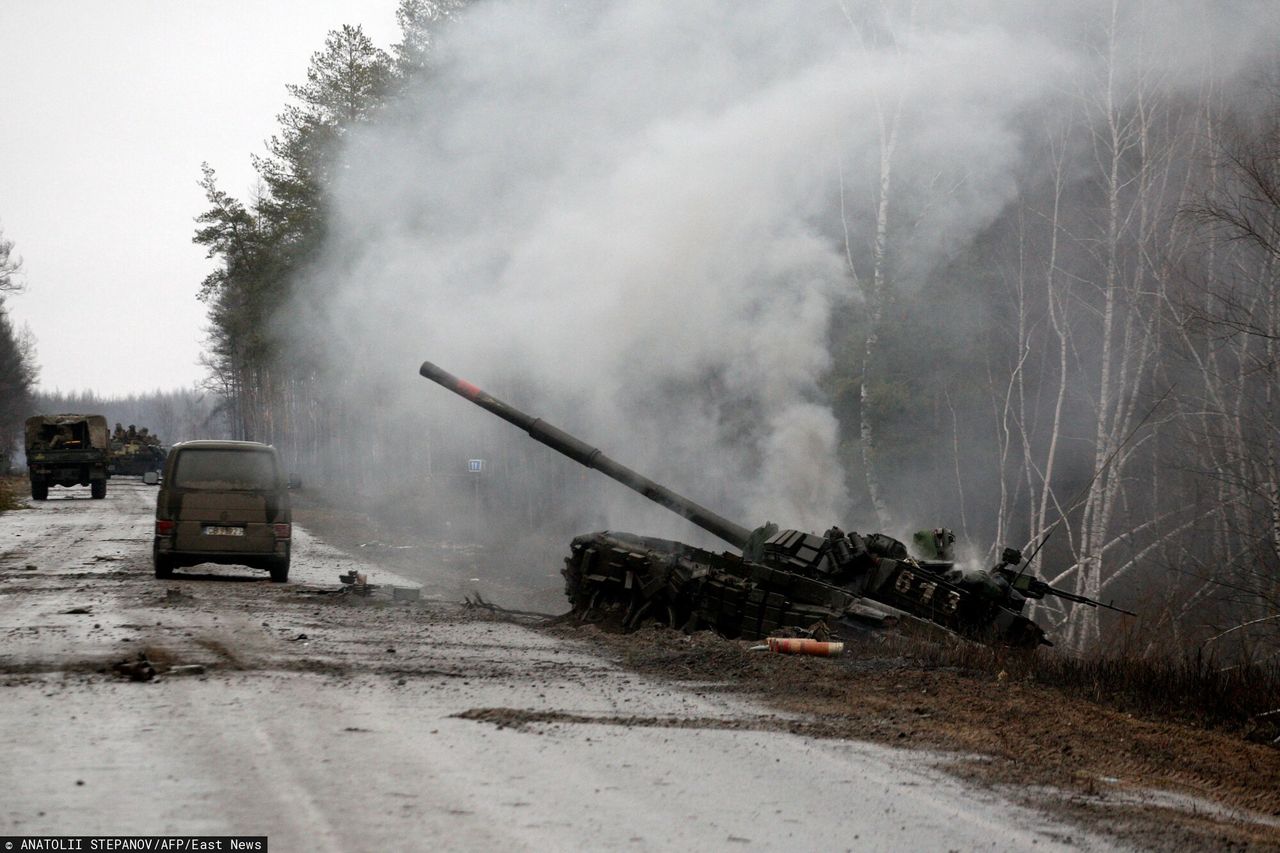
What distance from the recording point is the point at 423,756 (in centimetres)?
608

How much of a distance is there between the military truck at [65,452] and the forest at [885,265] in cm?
1411

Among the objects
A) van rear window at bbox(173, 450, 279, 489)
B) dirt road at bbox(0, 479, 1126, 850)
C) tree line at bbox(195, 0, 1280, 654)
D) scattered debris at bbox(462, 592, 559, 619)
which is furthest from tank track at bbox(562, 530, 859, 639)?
tree line at bbox(195, 0, 1280, 654)

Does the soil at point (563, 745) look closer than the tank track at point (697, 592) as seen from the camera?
Yes

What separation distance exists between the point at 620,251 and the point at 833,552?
351 inches

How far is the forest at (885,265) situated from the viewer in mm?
19047

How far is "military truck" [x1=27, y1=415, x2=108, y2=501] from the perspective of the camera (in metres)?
38.8

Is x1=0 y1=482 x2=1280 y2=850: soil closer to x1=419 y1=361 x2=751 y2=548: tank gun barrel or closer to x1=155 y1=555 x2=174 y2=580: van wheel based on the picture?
x1=419 y1=361 x2=751 y2=548: tank gun barrel

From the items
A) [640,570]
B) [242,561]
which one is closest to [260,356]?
[242,561]

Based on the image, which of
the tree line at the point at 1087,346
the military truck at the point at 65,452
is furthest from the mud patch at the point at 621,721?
the military truck at the point at 65,452

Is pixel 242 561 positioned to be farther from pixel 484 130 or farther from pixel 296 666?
pixel 484 130

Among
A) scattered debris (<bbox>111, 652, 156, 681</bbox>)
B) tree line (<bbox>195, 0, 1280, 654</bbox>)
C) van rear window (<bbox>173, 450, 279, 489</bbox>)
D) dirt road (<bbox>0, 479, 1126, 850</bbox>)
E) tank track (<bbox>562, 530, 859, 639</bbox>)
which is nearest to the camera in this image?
dirt road (<bbox>0, 479, 1126, 850</bbox>)

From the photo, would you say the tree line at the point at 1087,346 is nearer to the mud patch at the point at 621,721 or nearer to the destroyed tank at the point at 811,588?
the destroyed tank at the point at 811,588

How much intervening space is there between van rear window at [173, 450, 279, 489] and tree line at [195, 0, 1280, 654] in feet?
34.6

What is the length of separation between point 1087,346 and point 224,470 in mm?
18243
